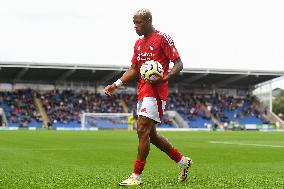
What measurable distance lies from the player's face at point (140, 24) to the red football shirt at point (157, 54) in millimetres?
170

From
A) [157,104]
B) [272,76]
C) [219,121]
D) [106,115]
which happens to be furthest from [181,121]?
[157,104]

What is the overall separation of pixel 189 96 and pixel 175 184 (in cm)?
7070

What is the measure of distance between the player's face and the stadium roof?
59662mm

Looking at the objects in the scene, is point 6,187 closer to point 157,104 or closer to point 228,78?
point 157,104

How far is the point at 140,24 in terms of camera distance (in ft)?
23.2

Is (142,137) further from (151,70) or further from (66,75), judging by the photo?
(66,75)

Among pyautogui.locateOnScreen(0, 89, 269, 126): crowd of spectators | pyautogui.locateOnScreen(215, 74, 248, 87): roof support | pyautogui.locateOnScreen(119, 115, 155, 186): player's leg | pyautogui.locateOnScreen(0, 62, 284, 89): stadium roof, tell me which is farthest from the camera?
pyautogui.locateOnScreen(215, 74, 248, 87): roof support

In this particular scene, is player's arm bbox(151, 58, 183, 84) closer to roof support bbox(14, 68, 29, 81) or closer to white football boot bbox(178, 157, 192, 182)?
white football boot bbox(178, 157, 192, 182)

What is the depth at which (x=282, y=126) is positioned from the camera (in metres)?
73.2

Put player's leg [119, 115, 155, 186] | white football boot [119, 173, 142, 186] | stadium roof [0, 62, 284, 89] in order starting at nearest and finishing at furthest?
white football boot [119, 173, 142, 186]
player's leg [119, 115, 155, 186]
stadium roof [0, 62, 284, 89]

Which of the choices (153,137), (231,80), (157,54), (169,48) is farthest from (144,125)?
(231,80)

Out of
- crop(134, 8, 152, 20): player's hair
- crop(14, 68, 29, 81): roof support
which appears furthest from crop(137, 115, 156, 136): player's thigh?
crop(14, 68, 29, 81): roof support

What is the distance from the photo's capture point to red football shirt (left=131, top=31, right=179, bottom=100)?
7.07m

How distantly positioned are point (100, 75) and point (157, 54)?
6511cm
